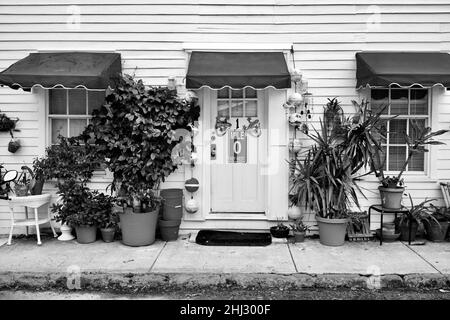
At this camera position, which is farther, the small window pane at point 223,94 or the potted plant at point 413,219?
the small window pane at point 223,94

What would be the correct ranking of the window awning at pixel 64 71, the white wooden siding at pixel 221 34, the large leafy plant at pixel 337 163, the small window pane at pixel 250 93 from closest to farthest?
the window awning at pixel 64 71, the large leafy plant at pixel 337 163, the white wooden siding at pixel 221 34, the small window pane at pixel 250 93

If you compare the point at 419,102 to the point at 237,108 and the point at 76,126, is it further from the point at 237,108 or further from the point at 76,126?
the point at 76,126

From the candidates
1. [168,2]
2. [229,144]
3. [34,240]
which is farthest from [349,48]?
[34,240]

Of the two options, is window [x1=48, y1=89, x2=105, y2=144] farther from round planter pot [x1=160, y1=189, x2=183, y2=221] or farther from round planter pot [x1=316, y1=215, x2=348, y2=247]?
round planter pot [x1=316, y1=215, x2=348, y2=247]

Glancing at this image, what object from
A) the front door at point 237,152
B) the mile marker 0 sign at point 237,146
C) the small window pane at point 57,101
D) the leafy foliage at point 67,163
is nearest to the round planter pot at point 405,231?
the front door at point 237,152

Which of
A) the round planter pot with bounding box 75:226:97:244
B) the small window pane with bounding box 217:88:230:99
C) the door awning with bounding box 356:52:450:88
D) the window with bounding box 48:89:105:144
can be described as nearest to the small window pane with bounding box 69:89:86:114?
the window with bounding box 48:89:105:144

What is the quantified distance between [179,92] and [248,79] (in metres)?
1.26

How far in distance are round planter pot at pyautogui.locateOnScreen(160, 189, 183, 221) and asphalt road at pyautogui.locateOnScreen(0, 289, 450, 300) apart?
170 centimetres

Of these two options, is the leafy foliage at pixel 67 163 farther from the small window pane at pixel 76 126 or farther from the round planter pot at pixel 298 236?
the round planter pot at pixel 298 236

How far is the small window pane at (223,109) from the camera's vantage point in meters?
6.56

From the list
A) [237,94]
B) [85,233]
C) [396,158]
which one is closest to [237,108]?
[237,94]

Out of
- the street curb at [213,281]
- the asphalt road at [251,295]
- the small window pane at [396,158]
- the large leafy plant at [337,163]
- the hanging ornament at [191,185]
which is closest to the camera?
the asphalt road at [251,295]

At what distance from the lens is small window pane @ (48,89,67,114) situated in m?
6.50

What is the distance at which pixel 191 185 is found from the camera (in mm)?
6309
